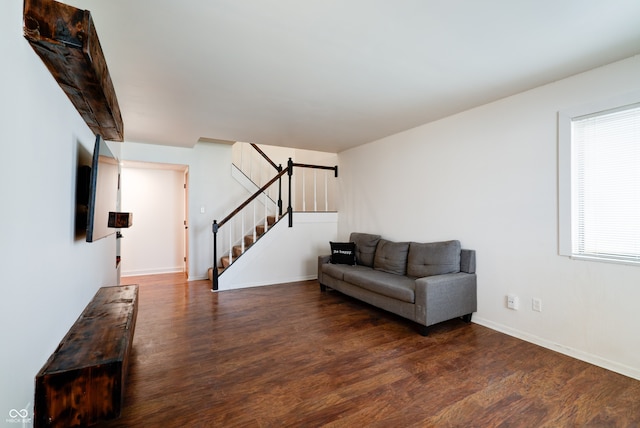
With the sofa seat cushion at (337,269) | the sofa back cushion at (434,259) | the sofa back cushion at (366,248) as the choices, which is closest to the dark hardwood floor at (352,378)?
the sofa back cushion at (434,259)

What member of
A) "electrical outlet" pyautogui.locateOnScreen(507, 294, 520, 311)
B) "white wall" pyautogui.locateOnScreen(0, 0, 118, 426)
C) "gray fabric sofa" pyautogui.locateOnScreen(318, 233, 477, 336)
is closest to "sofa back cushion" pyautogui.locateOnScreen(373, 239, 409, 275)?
"gray fabric sofa" pyautogui.locateOnScreen(318, 233, 477, 336)

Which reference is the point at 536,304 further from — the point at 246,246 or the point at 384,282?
the point at 246,246

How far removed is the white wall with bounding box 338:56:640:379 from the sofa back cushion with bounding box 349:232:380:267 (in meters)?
0.47

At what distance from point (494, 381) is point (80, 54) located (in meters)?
3.20

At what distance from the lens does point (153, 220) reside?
19.2 ft

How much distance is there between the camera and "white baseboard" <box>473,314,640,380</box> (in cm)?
224

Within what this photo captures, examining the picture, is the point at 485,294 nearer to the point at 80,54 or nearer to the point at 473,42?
the point at 473,42

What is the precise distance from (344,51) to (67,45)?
1650 mm

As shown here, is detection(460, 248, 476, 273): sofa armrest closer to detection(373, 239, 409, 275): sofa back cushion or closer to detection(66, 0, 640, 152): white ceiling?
detection(373, 239, 409, 275): sofa back cushion

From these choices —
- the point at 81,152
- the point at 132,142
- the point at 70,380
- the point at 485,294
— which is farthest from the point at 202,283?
the point at 485,294

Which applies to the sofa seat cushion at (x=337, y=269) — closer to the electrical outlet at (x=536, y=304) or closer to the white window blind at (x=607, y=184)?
the electrical outlet at (x=536, y=304)

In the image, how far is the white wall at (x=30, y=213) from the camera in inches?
39.4

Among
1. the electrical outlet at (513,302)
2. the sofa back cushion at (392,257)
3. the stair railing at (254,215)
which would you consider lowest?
the electrical outlet at (513,302)

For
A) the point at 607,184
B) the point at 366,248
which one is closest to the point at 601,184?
the point at 607,184
